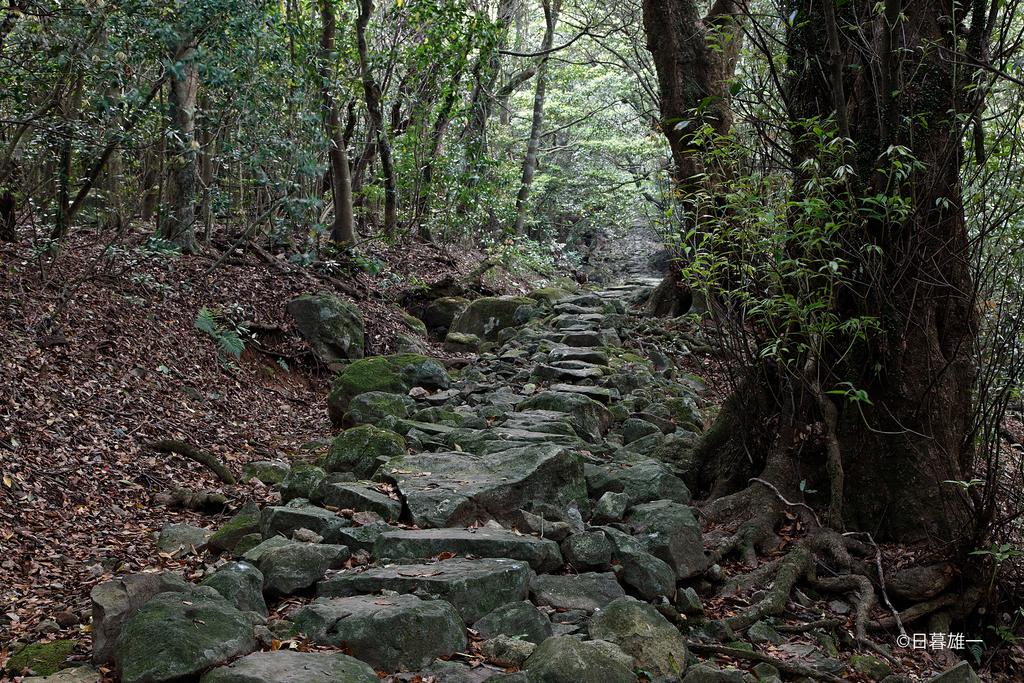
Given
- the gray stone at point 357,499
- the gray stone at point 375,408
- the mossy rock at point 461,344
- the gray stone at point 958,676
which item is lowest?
the gray stone at point 958,676

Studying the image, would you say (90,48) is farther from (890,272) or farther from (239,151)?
(890,272)

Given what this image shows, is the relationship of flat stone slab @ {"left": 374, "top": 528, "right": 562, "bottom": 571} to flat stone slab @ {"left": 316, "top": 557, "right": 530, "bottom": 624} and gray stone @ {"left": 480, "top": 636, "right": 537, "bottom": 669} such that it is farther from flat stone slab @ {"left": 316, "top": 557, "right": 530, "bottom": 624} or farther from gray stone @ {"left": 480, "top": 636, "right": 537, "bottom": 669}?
gray stone @ {"left": 480, "top": 636, "right": 537, "bottom": 669}

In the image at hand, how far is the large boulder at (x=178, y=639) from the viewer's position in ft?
9.91

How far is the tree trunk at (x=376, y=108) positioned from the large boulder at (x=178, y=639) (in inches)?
417

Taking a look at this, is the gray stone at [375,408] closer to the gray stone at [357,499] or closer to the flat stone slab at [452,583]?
the gray stone at [357,499]

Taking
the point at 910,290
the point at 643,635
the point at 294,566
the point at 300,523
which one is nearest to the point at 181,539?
the point at 300,523

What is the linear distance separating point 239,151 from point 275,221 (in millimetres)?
2183

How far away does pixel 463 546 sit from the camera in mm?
4457

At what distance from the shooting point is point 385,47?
565 inches

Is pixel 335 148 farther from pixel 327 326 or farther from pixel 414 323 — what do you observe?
pixel 327 326

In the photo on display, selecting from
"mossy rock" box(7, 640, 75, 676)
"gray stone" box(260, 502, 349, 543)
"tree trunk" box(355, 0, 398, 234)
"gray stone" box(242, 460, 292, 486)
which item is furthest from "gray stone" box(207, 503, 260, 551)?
"tree trunk" box(355, 0, 398, 234)

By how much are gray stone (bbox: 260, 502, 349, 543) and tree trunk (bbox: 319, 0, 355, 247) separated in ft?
27.0

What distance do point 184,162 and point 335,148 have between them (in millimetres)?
3150

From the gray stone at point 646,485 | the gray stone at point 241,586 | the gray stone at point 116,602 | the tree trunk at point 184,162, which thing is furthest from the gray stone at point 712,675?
the tree trunk at point 184,162
